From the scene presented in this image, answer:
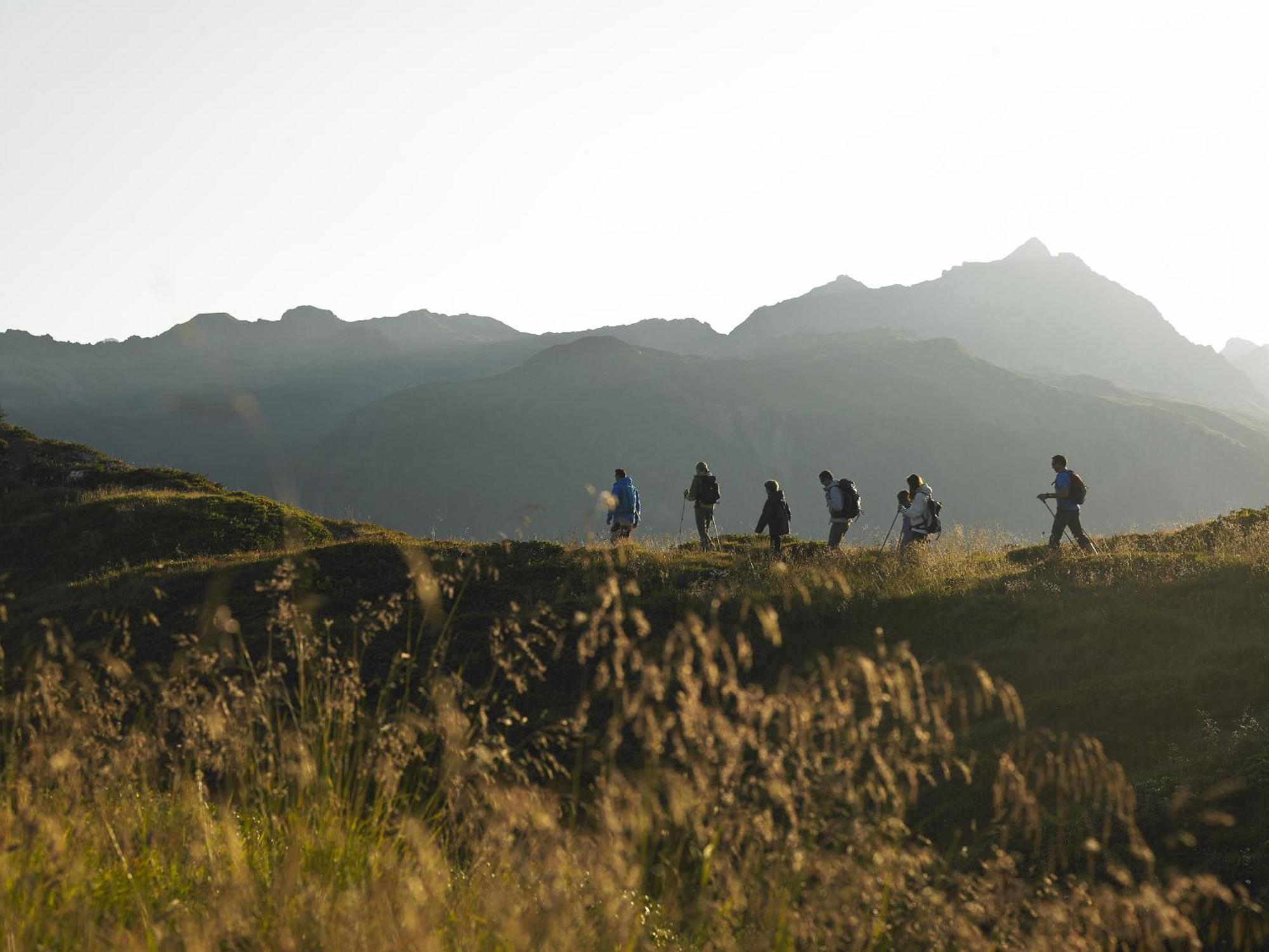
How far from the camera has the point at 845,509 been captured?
19125 mm

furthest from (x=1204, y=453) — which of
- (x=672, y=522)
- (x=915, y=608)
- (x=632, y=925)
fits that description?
(x=632, y=925)

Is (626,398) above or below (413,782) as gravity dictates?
above

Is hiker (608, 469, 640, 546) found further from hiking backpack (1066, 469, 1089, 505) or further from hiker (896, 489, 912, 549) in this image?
hiking backpack (1066, 469, 1089, 505)

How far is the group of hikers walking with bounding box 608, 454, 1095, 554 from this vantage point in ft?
60.7

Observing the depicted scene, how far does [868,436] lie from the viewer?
177m

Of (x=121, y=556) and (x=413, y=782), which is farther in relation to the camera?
(x=121, y=556)

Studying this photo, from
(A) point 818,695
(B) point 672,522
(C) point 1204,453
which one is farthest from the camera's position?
(C) point 1204,453

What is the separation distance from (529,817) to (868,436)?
17863 centimetres

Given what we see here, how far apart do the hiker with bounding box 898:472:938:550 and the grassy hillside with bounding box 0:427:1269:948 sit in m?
0.95

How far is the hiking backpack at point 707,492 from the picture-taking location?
2048 cm

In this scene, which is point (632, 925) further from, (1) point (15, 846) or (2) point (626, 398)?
(2) point (626, 398)

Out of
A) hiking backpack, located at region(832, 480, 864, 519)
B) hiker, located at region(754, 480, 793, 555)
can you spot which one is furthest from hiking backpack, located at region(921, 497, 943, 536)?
hiker, located at region(754, 480, 793, 555)

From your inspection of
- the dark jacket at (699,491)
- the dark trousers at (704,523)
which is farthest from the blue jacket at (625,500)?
the dark trousers at (704,523)

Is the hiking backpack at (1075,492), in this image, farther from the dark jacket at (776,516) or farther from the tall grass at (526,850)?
the tall grass at (526,850)
